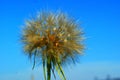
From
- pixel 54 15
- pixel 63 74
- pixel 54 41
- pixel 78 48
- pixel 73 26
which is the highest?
pixel 54 15

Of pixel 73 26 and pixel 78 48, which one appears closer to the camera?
pixel 78 48

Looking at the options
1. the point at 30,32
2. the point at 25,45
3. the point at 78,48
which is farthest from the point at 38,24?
the point at 78,48

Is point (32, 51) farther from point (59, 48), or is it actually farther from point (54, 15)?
point (54, 15)

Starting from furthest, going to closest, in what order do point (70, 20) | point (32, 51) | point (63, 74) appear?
point (70, 20) → point (32, 51) → point (63, 74)

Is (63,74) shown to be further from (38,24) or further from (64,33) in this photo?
(38,24)

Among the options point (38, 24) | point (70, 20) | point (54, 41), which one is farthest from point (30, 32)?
point (70, 20)

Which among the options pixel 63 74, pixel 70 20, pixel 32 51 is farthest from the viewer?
pixel 70 20

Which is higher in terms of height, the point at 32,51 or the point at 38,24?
the point at 38,24
